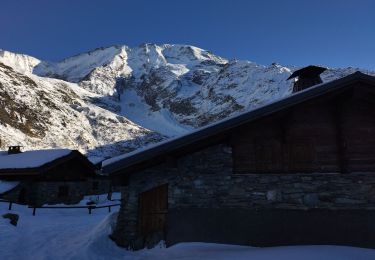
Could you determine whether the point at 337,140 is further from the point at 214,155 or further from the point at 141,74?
the point at 141,74

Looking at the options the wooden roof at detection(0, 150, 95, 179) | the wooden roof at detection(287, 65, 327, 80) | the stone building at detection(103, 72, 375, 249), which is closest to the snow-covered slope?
the stone building at detection(103, 72, 375, 249)

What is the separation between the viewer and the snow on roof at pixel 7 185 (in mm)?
23734

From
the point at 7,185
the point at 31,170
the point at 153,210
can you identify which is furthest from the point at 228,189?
the point at 7,185

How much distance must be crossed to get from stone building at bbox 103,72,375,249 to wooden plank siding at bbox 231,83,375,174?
0.10ft

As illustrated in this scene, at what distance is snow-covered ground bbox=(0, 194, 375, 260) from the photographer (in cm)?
841

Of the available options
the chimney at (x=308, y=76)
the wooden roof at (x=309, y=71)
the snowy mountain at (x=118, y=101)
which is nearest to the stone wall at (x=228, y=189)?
the snowy mountain at (x=118, y=101)

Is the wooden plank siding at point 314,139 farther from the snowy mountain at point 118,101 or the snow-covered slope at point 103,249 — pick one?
the snowy mountain at point 118,101

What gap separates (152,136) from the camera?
94.2m

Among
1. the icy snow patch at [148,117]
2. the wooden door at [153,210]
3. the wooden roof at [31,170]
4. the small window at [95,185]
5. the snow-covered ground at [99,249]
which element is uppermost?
the icy snow patch at [148,117]

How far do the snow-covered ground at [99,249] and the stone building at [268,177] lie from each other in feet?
1.57

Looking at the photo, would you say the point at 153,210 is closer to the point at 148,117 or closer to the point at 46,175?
the point at 46,175

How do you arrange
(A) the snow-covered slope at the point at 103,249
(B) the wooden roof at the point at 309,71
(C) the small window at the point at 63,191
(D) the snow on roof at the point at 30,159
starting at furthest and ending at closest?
(C) the small window at the point at 63,191 → (D) the snow on roof at the point at 30,159 → (B) the wooden roof at the point at 309,71 → (A) the snow-covered slope at the point at 103,249

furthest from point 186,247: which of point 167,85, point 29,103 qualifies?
point 167,85

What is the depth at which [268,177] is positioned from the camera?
1048 centimetres
